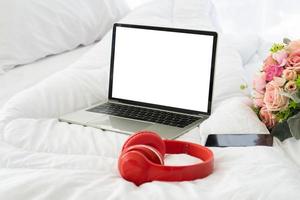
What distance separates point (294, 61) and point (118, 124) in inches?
16.8

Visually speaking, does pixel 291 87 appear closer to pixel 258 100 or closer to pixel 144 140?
pixel 258 100

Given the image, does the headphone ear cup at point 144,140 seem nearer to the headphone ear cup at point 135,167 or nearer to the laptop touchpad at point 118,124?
the headphone ear cup at point 135,167

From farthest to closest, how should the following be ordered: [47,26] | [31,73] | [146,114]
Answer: [47,26] → [31,73] → [146,114]

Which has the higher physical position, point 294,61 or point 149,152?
point 294,61

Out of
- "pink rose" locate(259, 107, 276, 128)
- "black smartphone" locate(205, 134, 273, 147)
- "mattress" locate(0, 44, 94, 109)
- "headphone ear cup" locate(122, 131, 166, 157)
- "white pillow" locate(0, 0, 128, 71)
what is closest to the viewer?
"headphone ear cup" locate(122, 131, 166, 157)

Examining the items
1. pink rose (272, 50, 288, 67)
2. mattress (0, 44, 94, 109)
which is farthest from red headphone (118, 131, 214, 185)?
mattress (0, 44, 94, 109)

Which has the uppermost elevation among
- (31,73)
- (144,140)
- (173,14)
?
(173,14)

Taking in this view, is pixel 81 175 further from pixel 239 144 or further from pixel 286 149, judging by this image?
pixel 286 149

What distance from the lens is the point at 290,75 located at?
116cm

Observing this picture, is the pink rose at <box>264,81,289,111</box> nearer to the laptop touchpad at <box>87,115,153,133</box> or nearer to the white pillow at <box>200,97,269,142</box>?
the white pillow at <box>200,97,269,142</box>

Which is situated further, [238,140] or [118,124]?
[118,124]

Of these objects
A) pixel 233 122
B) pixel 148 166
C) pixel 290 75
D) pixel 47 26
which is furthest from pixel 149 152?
pixel 47 26

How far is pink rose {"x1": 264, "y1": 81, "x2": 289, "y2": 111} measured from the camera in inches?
45.9

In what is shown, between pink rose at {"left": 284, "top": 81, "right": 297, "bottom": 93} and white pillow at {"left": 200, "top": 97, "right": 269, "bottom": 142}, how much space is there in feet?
0.32
